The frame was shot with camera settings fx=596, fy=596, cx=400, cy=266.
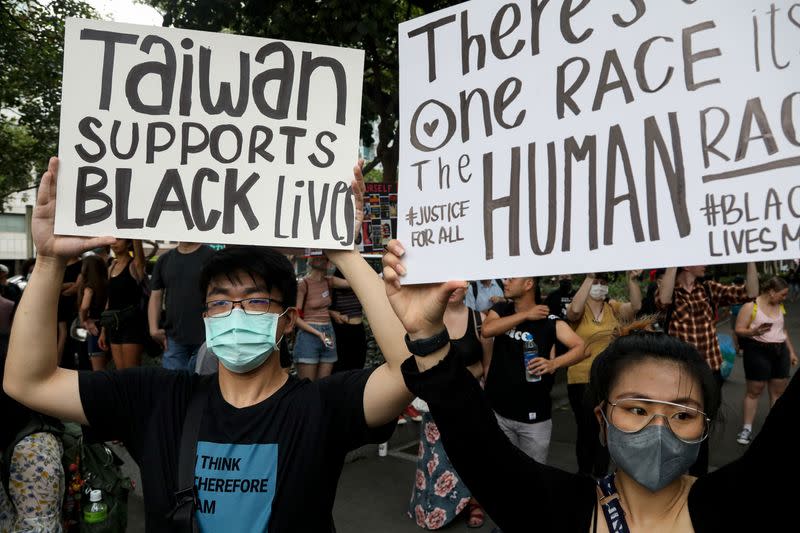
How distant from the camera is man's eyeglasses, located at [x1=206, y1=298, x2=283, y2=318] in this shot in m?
1.88

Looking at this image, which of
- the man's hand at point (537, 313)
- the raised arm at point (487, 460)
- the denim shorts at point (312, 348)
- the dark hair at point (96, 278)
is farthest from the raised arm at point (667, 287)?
the dark hair at point (96, 278)

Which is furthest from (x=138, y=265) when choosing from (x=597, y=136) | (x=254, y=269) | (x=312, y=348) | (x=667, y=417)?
(x=667, y=417)

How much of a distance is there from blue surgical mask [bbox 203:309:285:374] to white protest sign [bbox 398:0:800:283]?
0.52 meters

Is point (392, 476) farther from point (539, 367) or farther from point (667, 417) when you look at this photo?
point (667, 417)

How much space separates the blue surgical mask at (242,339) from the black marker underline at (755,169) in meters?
1.28

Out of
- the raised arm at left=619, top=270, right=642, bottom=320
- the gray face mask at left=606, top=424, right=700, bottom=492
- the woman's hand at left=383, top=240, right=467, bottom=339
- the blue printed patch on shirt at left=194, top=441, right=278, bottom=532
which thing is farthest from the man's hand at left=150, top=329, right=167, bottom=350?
the gray face mask at left=606, top=424, right=700, bottom=492

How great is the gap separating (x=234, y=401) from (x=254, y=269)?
410mm

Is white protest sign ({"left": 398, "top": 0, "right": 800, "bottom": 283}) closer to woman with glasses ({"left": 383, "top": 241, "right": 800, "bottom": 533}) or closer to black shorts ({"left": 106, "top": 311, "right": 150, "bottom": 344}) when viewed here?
woman with glasses ({"left": 383, "top": 241, "right": 800, "bottom": 533})

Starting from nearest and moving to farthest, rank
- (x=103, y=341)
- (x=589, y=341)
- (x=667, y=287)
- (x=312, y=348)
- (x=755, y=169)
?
(x=755, y=169), (x=667, y=287), (x=589, y=341), (x=312, y=348), (x=103, y=341)

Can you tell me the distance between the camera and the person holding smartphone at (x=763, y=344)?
5734 mm

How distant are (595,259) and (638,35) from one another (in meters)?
0.55

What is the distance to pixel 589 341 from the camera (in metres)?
4.85

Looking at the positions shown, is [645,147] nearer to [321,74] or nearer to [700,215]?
[700,215]

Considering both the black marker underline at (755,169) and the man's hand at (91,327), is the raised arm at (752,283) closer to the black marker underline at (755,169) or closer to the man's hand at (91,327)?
the black marker underline at (755,169)
